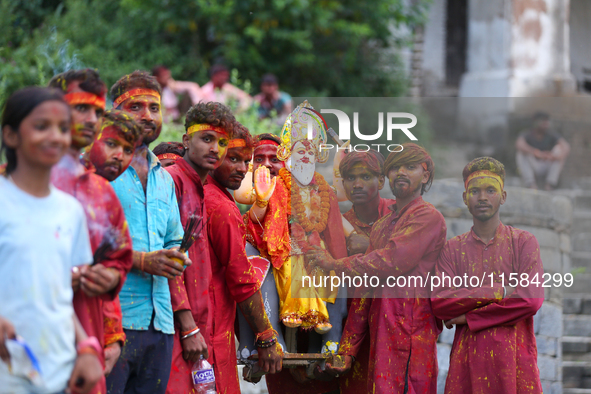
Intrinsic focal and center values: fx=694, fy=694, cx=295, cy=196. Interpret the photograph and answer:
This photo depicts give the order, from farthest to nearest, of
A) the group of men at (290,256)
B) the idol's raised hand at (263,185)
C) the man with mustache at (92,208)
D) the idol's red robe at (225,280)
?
the idol's raised hand at (263,185), the idol's red robe at (225,280), the group of men at (290,256), the man with mustache at (92,208)

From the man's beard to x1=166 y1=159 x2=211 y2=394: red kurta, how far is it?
69cm

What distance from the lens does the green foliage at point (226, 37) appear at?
10203mm

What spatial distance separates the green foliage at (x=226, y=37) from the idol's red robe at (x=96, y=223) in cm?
744

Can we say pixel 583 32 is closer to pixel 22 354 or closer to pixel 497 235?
pixel 497 235

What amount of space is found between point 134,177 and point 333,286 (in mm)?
1422

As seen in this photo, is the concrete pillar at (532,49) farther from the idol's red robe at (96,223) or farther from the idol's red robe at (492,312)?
the idol's red robe at (96,223)

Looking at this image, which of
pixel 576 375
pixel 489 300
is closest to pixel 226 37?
pixel 576 375

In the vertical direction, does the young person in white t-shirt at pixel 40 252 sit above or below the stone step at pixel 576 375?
above

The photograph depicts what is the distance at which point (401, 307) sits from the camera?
3.90m

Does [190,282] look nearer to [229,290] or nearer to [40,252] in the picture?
[229,290]

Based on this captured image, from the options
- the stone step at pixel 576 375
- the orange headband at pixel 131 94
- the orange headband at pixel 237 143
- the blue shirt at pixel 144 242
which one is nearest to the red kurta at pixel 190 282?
the blue shirt at pixel 144 242

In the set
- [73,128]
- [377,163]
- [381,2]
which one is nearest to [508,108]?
[381,2]

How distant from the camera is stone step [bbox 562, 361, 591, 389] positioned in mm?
6523

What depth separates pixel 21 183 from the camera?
2309mm
